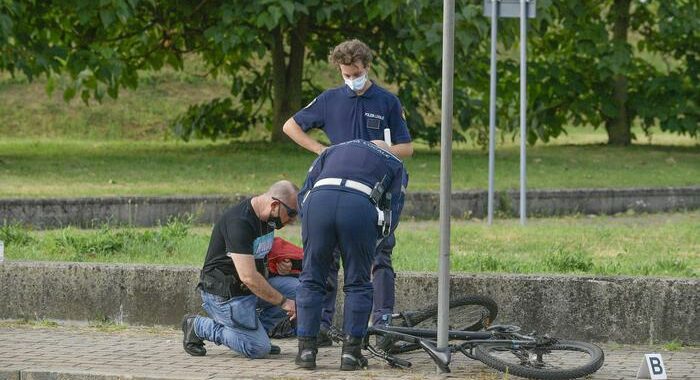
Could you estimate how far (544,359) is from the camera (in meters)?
9.04

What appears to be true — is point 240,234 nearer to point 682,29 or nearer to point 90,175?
point 90,175

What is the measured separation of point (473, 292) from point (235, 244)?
1.90m

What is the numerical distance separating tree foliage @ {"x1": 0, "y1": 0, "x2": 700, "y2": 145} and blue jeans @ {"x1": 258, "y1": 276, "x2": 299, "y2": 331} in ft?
35.4

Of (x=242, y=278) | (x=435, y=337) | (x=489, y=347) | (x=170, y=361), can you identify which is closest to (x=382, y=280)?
(x=435, y=337)

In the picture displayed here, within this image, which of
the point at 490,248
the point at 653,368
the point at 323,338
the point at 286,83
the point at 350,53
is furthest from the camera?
the point at 286,83

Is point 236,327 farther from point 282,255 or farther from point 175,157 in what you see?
point 175,157

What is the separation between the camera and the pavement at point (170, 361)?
29.5ft

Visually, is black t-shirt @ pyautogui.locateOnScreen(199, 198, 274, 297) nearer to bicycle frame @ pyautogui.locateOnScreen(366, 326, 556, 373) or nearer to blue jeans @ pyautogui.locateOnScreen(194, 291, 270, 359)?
blue jeans @ pyautogui.locateOnScreen(194, 291, 270, 359)

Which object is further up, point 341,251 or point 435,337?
point 341,251

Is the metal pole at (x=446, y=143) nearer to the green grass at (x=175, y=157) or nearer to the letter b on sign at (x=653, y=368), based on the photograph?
the letter b on sign at (x=653, y=368)

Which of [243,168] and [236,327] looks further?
[243,168]

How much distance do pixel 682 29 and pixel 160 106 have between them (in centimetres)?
1279

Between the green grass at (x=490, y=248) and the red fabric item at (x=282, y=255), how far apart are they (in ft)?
4.22

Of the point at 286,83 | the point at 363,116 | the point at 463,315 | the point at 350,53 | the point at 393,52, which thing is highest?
the point at 393,52
